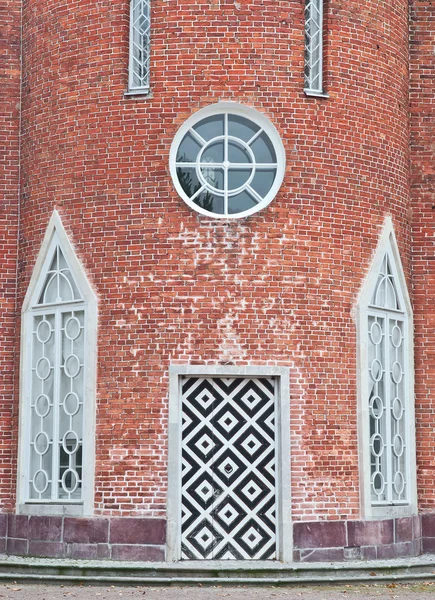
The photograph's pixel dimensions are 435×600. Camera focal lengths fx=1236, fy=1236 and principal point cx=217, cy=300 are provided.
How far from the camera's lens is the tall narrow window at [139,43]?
55.2 feet

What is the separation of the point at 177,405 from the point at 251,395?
996 mm

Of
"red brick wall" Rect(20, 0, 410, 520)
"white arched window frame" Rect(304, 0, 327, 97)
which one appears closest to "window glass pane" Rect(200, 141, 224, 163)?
"red brick wall" Rect(20, 0, 410, 520)

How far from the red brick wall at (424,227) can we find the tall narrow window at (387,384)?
321mm

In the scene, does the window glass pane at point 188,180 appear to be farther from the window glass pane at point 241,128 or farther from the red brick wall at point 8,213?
the red brick wall at point 8,213

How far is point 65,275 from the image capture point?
55.6ft

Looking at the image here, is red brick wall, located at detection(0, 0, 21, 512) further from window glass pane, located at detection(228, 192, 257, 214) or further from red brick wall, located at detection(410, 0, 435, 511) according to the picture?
red brick wall, located at detection(410, 0, 435, 511)

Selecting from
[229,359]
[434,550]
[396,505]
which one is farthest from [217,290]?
[434,550]

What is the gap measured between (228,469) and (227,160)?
162 inches

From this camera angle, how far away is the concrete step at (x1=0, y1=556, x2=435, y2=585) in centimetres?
1470

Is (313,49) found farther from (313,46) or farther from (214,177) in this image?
(214,177)

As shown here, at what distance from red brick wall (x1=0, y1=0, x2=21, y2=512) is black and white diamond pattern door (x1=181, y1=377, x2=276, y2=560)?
2821 mm

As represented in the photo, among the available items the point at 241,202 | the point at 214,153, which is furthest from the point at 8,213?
the point at 241,202

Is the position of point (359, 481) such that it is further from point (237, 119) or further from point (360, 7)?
point (360, 7)

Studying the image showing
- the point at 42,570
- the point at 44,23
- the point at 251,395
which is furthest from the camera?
the point at 44,23
